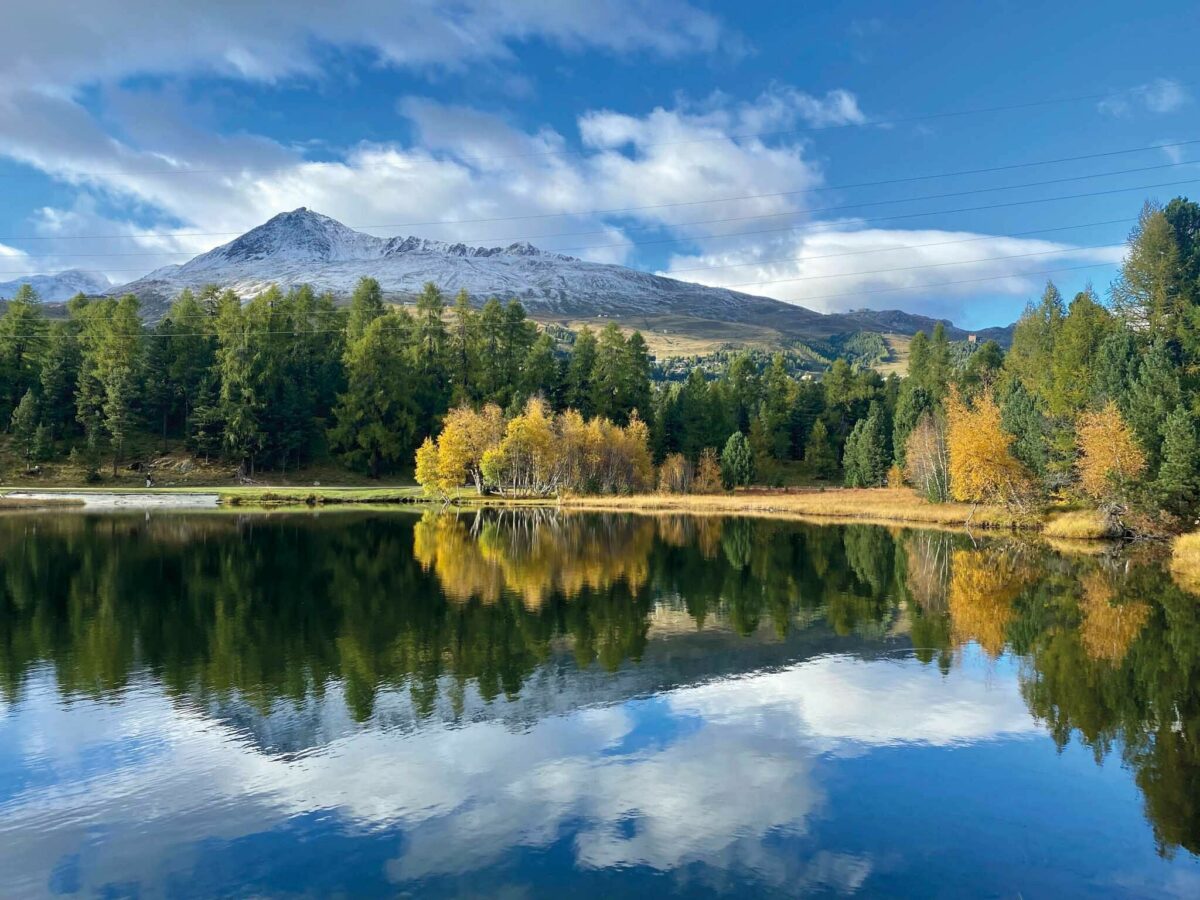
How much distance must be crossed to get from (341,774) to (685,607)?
56.4 ft

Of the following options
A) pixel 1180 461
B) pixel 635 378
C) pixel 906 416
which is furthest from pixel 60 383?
pixel 1180 461

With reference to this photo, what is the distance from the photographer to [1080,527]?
52250 mm

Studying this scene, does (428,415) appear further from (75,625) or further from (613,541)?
(75,625)

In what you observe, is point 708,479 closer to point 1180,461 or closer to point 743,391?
point 743,391

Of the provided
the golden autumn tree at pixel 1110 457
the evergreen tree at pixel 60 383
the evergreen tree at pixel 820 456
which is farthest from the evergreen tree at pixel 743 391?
the evergreen tree at pixel 60 383

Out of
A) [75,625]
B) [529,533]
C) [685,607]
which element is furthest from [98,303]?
[685,607]

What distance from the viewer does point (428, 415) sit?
4198 inches

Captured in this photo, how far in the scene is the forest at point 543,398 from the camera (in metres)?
61.1

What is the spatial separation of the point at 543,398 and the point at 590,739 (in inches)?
3273

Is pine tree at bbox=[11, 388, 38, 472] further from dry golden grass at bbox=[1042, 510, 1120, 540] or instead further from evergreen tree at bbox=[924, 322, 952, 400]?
evergreen tree at bbox=[924, 322, 952, 400]

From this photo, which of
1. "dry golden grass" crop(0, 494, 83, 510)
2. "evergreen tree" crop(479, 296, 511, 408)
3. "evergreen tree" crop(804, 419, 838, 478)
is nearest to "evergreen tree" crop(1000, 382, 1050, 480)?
"evergreen tree" crop(804, 419, 838, 478)

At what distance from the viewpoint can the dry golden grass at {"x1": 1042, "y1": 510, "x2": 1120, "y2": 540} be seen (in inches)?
2012

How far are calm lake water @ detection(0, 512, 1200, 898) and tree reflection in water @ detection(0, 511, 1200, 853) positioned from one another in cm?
16

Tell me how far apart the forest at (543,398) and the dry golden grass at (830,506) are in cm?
255
